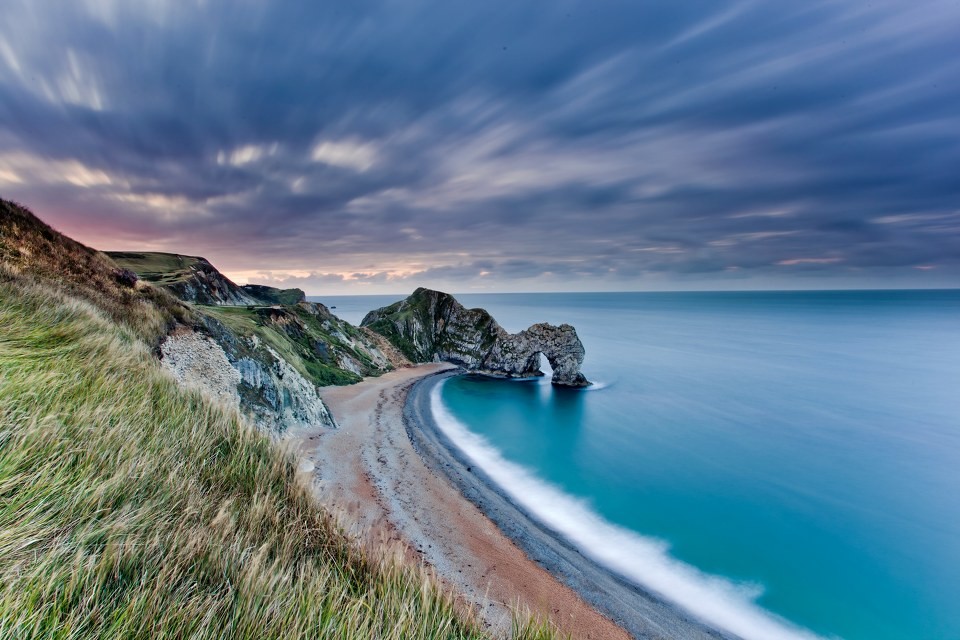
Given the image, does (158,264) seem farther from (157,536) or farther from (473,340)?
(157,536)

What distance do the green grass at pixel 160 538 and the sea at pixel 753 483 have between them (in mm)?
19016

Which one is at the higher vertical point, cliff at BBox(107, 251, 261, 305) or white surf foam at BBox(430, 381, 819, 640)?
cliff at BBox(107, 251, 261, 305)

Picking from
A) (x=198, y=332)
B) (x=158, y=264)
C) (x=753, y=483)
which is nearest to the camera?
(x=198, y=332)

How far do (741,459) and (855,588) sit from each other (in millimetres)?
14831

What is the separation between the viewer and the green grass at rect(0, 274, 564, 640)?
7.85ft

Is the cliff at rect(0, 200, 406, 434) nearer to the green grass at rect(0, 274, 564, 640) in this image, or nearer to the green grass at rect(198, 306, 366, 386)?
the green grass at rect(198, 306, 366, 386)

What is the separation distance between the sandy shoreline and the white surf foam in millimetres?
1281

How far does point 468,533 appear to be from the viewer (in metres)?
18.8

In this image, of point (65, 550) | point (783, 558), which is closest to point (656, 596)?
point (783, 558)

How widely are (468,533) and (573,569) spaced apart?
17.1 ft

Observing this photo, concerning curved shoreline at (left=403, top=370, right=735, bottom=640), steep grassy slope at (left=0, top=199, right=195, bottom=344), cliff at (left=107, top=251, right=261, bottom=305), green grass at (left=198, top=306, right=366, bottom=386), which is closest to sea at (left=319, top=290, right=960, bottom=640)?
curved shoreline at (left=403, top=370, right=735, bottom=640)

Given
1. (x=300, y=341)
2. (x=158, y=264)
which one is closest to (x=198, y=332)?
(x=300, y=341)

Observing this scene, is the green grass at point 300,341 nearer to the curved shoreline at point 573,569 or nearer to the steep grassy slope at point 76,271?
the steep grassy slope at point 76,271

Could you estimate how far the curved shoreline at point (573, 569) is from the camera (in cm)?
1470
